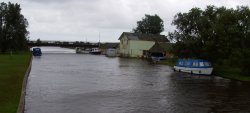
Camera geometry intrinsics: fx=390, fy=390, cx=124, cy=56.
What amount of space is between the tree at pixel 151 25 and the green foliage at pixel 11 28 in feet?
201

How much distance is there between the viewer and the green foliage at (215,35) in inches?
2132

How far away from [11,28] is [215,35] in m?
69.3

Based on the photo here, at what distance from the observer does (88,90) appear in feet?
121

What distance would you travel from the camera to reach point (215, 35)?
2402 inches

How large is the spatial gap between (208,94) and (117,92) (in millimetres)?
8535

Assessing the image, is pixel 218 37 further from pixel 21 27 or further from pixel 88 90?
pixel 21 27

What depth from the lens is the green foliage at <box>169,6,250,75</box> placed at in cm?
5416

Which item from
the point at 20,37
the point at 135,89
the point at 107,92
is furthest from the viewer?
the point at 20,37

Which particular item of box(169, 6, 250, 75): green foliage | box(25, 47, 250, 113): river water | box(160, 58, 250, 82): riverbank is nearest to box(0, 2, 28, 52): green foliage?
box(169, 6, 250, 75): green foliage

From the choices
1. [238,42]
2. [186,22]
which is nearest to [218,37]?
[238,42]

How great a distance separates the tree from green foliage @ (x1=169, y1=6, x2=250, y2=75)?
89.9 m

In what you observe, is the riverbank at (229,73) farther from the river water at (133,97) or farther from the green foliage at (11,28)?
the green foliage at (11,28)

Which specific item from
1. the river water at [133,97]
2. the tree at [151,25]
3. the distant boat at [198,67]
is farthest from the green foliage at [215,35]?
the tree at [151,25]

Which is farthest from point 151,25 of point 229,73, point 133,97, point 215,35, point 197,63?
point 133,97
